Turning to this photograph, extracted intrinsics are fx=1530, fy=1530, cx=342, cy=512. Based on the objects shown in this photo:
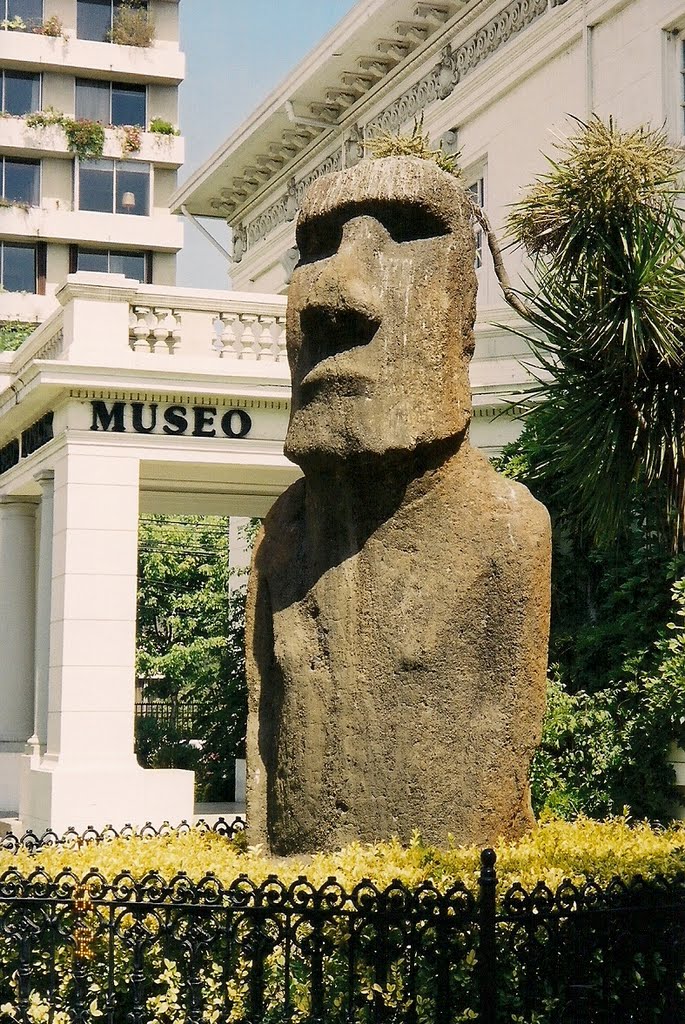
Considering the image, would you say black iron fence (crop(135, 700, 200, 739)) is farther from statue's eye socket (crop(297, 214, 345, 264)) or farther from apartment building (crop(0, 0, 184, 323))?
apartment building (crop(0, 0, 184, 323))

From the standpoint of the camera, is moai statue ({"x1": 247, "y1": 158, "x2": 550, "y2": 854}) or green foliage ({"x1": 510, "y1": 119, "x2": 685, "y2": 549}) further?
green foliage ({"x1": 510, "y1": 119, "x2": 685, "y2": 549})

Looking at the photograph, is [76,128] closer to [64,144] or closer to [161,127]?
[64,144]

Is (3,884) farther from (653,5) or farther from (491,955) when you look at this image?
(653,5)

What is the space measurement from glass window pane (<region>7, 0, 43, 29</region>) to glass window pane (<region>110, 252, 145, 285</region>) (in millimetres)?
7194

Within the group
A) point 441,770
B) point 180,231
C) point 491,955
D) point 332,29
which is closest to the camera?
point 491,955

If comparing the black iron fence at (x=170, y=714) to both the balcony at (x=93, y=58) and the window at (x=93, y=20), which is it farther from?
the window at (x=93, y=20)

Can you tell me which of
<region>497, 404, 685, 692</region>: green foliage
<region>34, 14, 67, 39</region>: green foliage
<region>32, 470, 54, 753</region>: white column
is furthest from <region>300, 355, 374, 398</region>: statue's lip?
<region>34, 14, 67, 39</region>: green foliage

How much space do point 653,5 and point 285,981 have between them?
12.9m

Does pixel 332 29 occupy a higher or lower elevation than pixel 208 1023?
higher

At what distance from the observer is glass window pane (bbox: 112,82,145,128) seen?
151 ft

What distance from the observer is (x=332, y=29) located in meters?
20.7

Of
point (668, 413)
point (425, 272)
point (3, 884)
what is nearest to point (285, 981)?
point (3, 884)

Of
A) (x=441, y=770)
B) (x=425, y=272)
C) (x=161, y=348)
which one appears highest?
(x=161, y=348)

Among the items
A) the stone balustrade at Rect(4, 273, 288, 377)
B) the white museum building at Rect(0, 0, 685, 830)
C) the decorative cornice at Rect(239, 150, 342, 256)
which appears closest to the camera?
the white museum building at Rect(0, 0, 685, 830)
